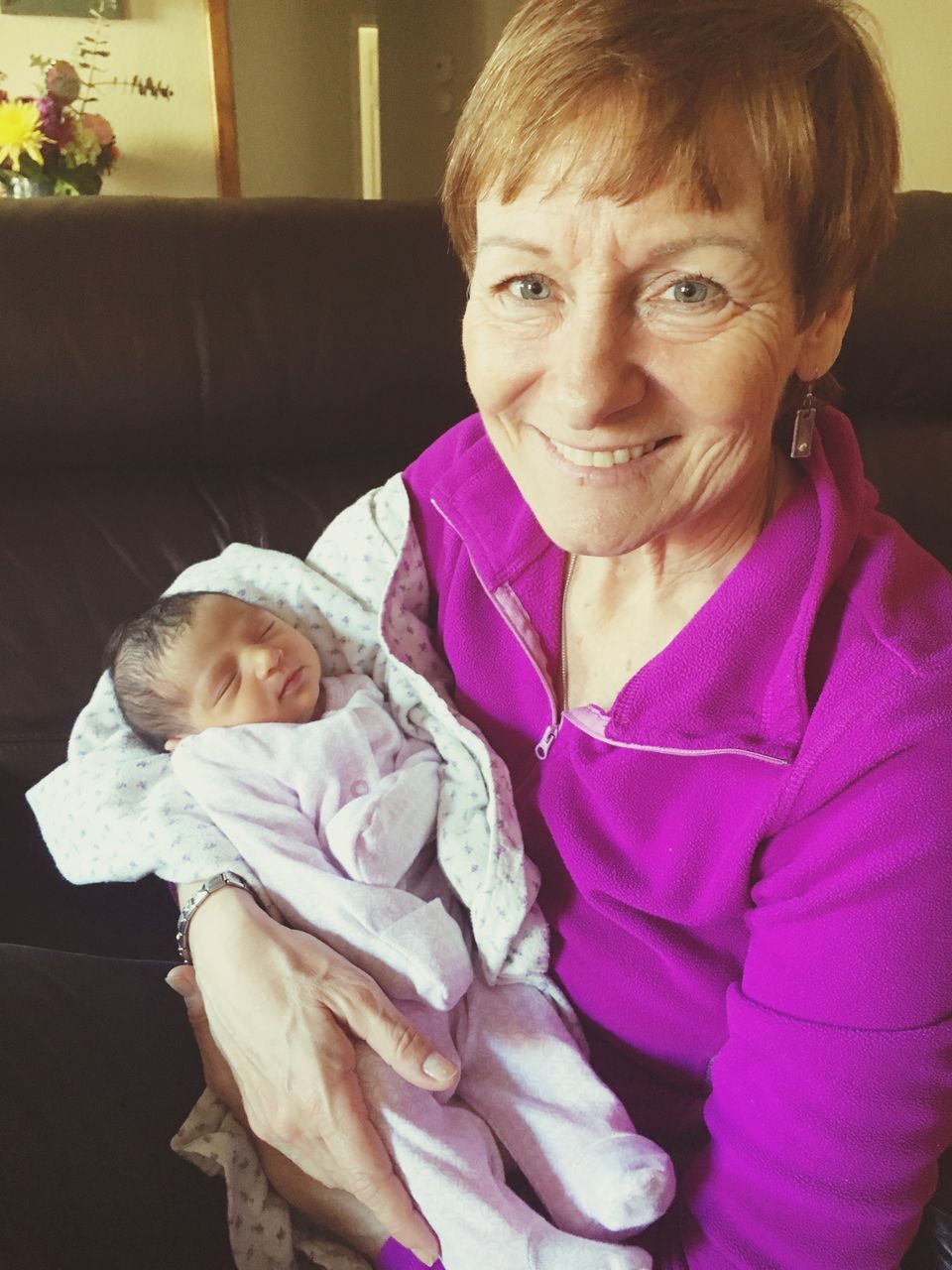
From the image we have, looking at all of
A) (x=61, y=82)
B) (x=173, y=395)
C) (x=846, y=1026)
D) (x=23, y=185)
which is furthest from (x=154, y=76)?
(x=846, y=1026)

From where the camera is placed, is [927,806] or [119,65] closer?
[927,806]

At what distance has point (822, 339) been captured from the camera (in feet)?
2.85

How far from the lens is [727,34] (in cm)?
72

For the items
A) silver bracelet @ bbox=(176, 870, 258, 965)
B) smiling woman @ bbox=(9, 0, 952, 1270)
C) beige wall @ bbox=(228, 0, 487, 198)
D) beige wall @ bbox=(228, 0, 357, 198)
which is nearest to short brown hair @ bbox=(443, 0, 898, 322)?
smiling woman @ bbox=(9, 0, 952, 1270)

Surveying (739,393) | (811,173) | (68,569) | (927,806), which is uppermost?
(811,173)

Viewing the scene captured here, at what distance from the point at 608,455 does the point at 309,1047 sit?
0.63 m

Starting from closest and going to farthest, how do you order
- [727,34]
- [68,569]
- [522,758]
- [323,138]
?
[727,34]
[522,758]
[68,569]
[323,138]

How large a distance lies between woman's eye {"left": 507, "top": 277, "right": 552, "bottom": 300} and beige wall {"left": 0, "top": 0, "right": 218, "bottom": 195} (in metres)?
2.90

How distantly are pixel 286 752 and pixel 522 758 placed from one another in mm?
284

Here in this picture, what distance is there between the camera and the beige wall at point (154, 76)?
3.00 metres

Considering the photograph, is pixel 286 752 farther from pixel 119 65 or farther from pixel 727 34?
pixel 119 65

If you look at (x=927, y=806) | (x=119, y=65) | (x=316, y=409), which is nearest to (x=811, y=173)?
(x=927, y=806)

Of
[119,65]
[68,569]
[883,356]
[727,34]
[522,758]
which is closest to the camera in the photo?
[727,34]

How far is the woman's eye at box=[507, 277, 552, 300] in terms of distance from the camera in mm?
829
